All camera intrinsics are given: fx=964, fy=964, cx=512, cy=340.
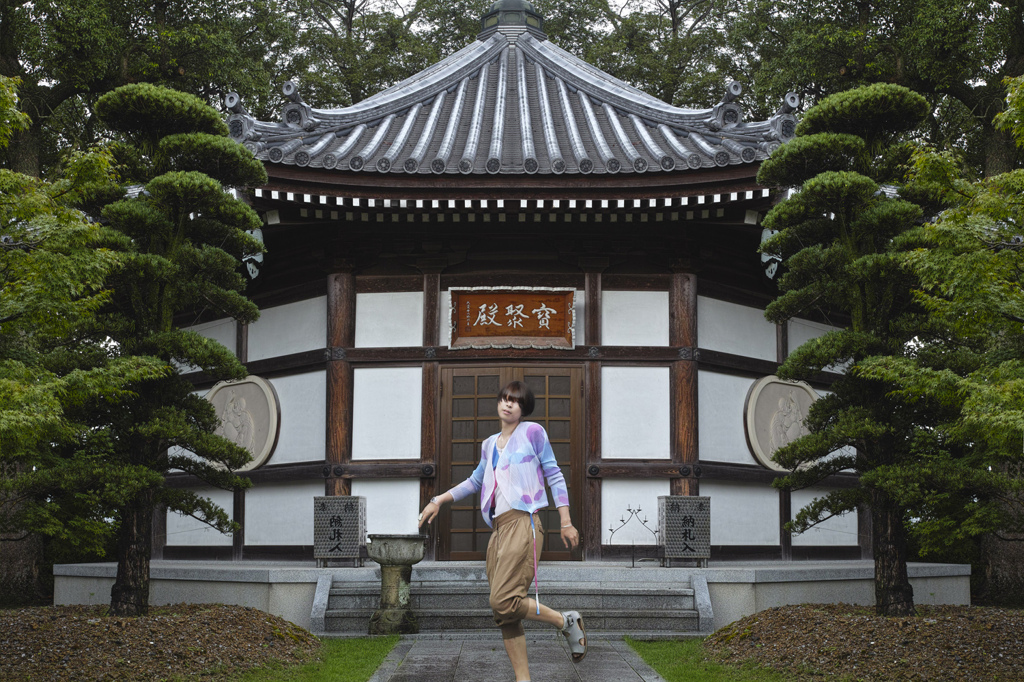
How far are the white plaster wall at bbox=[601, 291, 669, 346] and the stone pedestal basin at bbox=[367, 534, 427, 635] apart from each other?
13.7ft

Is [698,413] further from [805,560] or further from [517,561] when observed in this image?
[517,561]

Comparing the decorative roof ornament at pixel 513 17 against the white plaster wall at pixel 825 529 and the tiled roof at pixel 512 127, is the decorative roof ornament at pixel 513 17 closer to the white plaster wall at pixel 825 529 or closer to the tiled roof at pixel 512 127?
the tiled roof at pixel 512 127

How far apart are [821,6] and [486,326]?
10.7 meters

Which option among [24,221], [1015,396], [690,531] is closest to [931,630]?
[1015,396]

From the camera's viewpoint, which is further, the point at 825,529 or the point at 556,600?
the point at 825,529

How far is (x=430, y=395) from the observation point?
40.4 ft

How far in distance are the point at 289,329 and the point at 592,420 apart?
14.2ft

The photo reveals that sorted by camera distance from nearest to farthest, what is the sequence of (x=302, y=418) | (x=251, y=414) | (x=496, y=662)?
(x=496, y=662), (x=302, y=418), (x=251, y=414)

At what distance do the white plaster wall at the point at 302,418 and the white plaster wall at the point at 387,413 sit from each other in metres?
0.48

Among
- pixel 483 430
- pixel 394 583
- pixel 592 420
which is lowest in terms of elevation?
pixel 394 583

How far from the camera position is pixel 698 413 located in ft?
40.4

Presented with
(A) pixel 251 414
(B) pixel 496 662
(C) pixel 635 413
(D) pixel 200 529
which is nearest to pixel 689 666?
(B) pixel 496 662

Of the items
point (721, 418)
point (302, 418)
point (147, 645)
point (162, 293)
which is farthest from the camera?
point (302, 418)

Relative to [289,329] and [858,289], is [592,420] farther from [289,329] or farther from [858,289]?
[289,329]
